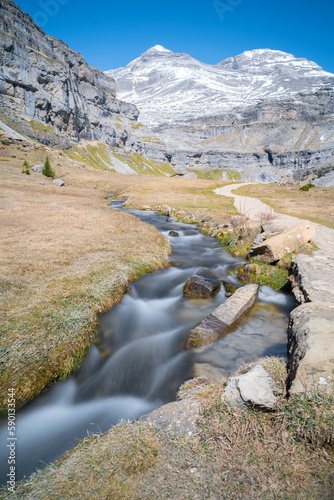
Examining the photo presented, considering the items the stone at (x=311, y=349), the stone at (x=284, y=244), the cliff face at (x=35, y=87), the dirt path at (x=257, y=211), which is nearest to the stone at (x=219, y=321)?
the stone at (x=311, y=349)

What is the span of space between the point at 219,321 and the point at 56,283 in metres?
6.78

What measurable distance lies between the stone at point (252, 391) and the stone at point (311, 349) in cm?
39

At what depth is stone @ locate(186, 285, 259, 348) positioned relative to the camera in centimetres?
863

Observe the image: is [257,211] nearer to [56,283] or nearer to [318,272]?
[318,272]

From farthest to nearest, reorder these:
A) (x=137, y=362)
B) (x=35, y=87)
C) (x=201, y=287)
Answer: (x=35, y=87), (x=201, y=287), (x=137, y=362)

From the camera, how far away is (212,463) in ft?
11.9

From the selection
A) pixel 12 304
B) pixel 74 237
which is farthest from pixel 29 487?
pixel 74 237

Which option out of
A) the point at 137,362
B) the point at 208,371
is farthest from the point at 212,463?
the point at 137,362

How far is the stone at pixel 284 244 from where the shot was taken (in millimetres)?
13734

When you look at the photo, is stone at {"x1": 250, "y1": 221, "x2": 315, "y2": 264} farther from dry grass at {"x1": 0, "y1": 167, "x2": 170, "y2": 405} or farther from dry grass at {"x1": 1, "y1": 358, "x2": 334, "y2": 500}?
dry grass at {"x1": 1, "y1": 358, "x2": 334, "y2": 500}

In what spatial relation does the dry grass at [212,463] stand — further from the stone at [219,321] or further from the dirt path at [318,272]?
the dirt path at [318,272]

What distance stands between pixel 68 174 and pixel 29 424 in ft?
278

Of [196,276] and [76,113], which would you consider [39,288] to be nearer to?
[196,276]

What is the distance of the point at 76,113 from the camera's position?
7259 inches
